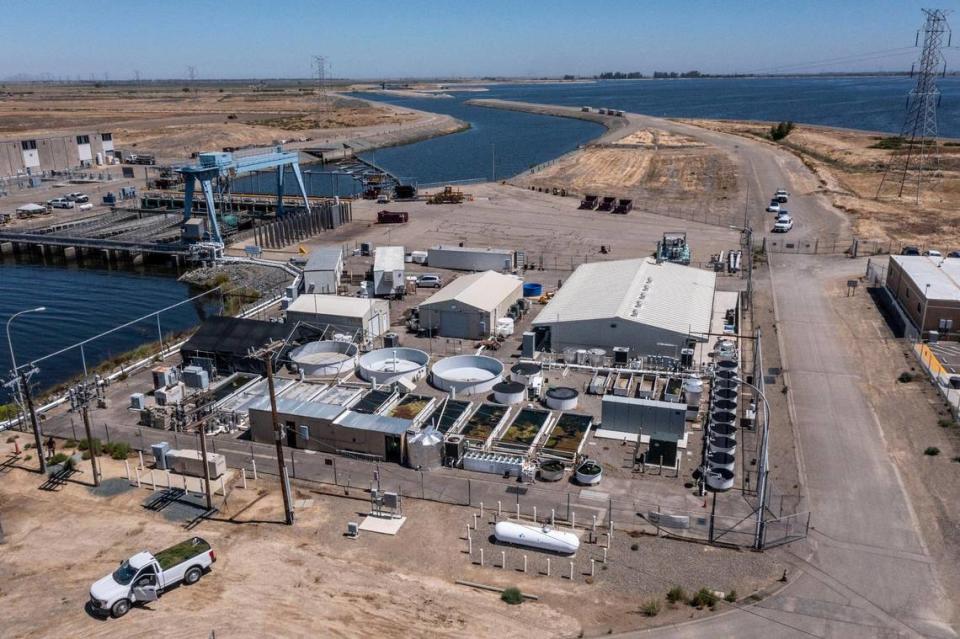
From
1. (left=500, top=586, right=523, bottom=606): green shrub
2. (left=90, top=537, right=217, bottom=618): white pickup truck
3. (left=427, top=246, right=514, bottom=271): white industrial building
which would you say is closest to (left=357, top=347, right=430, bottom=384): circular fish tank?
(left=90, top=537, right=217, bottom=618): white pickup truck

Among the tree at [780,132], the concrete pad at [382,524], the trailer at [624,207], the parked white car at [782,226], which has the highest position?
the tree at [780,132]

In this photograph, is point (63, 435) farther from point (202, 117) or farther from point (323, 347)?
point (202, 117)

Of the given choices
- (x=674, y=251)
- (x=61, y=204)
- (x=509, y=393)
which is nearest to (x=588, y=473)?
(x=509, y=393)

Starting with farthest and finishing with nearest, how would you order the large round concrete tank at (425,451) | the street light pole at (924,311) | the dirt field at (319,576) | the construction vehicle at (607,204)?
the construction vehicle at (607,204), the street light pole at (924,311), the large round concrete tank at (425,451), the dirt field at (319,576)

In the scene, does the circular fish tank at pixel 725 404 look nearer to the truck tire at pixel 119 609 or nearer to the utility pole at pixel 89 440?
the truck tire at pixel 119 609

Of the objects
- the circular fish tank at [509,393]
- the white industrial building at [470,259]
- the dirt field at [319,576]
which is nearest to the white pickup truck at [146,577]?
the dirt field at [319,576]

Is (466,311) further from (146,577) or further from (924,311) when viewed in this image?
(924,311)

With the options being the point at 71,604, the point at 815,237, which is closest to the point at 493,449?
the point at 71,604
